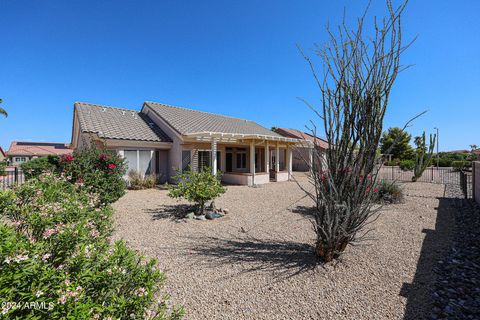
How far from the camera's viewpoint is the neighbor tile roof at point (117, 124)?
1346 centimetres

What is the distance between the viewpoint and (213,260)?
4.28 meters

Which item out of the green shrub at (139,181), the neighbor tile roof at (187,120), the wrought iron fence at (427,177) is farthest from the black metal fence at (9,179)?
the wrought iron fence at (427,177)

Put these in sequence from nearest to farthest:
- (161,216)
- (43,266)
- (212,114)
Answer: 1. (43,266)
2. (161,216)
3. (212,114)

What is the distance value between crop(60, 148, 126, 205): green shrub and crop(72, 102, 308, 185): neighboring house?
18.1ft

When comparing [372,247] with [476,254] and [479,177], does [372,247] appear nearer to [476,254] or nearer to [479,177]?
[476,254]

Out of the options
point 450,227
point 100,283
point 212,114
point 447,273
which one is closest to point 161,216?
point 100,283

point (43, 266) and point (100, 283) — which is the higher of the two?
point (43, 266)

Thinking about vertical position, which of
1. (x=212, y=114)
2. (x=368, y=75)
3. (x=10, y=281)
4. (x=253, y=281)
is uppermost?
(x=212, y=114)

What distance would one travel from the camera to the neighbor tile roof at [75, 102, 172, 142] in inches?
530

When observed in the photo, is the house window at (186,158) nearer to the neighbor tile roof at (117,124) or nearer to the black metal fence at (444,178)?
the neighbor tile roof at (117,124)

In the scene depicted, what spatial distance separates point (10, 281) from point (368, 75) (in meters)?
4.78

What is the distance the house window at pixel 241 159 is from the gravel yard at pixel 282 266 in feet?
40.5

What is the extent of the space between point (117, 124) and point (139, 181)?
16.2ft

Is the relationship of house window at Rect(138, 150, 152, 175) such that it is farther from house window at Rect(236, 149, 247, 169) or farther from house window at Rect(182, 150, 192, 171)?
house window at Rect(236, 149, 247, 169)
